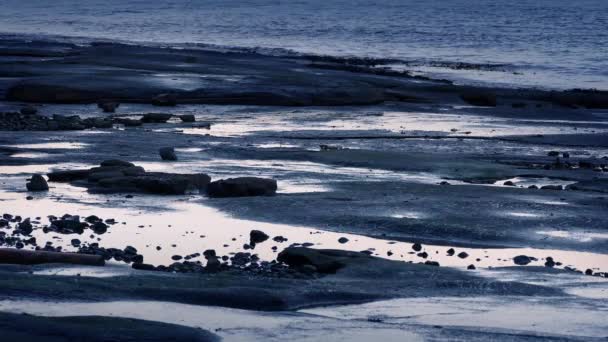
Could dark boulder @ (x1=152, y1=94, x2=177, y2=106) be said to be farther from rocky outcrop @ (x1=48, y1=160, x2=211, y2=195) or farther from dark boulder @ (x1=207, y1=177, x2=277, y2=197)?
dark boulder @ (x1=207, y1=177, x2=277, y2=197)

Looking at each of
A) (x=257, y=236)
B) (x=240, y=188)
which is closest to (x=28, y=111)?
(x=240, y=188)

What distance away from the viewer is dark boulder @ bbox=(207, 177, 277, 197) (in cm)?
1562

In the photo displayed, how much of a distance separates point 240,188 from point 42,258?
15.9 ft

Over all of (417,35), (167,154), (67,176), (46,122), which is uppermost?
(67,176)

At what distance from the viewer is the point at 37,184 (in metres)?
15.7

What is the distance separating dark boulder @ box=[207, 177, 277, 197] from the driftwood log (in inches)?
179

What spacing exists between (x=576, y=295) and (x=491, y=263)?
1740 millimetres

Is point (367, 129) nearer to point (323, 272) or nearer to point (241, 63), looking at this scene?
point (323, 272)

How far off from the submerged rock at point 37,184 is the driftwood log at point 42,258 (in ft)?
15.0

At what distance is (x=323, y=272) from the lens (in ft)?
37.4

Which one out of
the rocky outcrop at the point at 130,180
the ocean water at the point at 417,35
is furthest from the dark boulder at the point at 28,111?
the ocean water at the point at 417,35

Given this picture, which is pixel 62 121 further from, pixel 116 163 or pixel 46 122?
pixel 116 163

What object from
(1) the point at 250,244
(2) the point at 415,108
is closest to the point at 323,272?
(1) the point at 250,244

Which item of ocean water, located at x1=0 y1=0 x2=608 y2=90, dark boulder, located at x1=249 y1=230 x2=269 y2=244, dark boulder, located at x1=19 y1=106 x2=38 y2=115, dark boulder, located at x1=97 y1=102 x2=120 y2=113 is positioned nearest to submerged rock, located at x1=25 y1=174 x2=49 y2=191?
dark boulder, located at x1=249 y1=230 x2=269 y2=244
